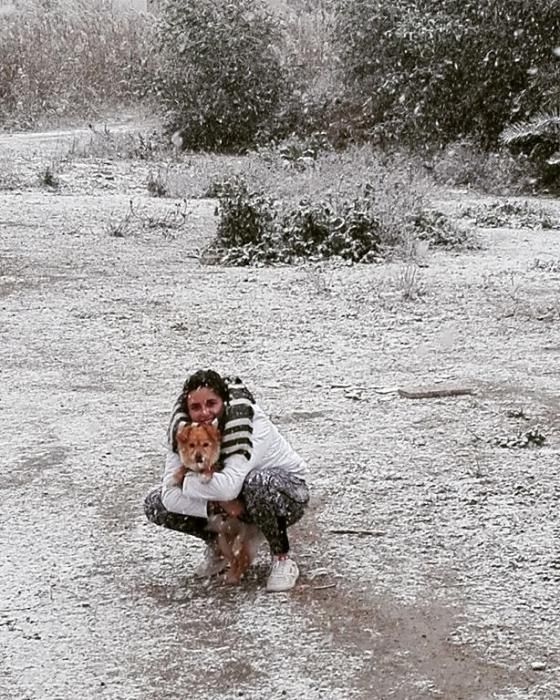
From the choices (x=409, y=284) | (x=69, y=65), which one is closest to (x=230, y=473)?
(x=409, y=284)

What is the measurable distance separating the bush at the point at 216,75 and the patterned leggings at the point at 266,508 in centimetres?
1753

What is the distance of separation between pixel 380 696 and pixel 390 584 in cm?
85

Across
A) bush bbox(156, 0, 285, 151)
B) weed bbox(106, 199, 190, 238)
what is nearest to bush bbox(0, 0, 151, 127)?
bush bbox(156, 0, 285, 151)

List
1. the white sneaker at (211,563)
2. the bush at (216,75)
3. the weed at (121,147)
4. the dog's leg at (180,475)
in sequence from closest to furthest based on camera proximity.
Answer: the dog's leg at (180,475) → the white sneaker at (211,563) → the weed at (121,147) → the bush at (216,75)

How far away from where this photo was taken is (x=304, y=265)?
11.2 metres

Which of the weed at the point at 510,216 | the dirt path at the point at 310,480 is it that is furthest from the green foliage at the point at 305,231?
the weed at the point at 510,216

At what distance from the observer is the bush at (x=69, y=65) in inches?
1001

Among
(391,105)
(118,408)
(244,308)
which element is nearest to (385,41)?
(391,105)

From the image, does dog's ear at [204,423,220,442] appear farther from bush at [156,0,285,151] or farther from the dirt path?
bush at [156,0,285,151]

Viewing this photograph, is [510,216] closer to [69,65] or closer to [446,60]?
[446,60]

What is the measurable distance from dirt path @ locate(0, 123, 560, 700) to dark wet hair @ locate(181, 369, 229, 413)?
70cm

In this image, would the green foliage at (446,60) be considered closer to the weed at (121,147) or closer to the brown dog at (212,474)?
the weed at (121,147)

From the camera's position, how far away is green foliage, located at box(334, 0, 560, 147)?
728 inches

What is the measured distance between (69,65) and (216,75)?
6463 millimetres
